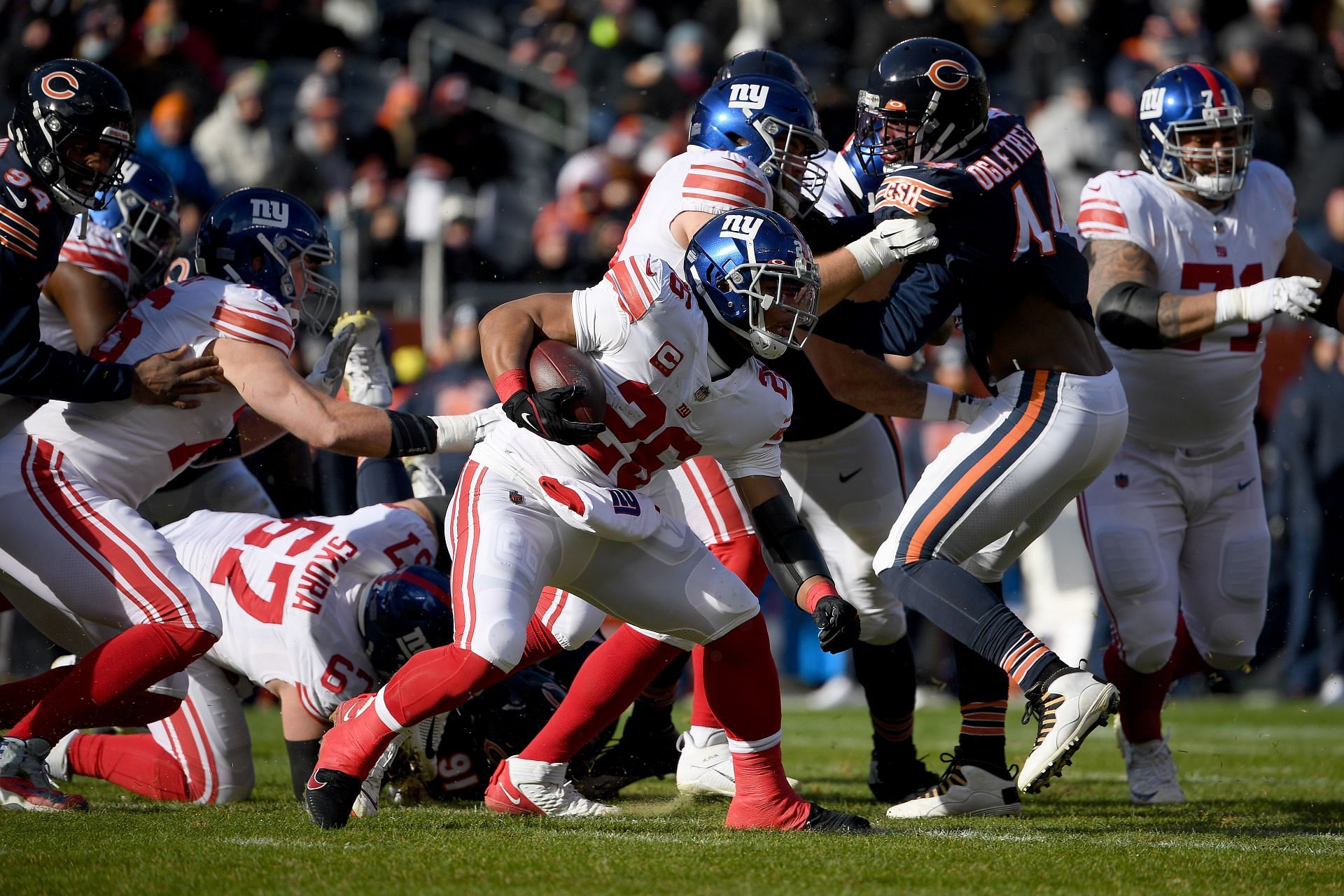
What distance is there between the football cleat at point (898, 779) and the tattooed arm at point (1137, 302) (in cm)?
150

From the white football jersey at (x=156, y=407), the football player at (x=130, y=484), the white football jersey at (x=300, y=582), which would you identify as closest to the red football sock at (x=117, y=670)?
the football player at (x=130, y=484)

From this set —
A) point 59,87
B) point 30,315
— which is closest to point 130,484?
point 30,315

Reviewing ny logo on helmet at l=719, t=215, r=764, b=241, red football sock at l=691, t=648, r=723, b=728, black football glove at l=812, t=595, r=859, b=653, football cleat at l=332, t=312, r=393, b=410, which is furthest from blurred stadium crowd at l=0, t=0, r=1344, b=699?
black football glove at l=812, t=595, r=859, b=653

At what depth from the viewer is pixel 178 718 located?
4844 mm

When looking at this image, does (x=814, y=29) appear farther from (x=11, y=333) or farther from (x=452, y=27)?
(x=11, y=333)

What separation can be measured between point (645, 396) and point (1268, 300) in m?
1.73

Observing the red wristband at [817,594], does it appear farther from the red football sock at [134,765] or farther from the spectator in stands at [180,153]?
the spectator in stands at [180,153]

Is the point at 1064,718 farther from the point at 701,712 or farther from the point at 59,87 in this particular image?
the point at 59,87

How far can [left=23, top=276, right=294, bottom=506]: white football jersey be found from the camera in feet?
14.6

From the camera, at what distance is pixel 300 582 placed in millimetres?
4703

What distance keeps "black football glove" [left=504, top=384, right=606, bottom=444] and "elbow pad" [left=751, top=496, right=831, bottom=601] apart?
0.72m

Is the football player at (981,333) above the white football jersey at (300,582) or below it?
above

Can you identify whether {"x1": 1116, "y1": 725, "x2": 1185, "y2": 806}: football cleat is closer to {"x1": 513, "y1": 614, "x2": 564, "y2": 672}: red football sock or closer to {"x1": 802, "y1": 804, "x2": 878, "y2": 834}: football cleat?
{"x1": 802, "y1": 804, "x2": 878, "y2": 834}: football cleat

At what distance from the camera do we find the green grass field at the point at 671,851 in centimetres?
317
